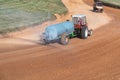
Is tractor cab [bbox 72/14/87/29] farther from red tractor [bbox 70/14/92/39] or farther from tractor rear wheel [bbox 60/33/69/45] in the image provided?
tractor rear wheel [bbox 60/33/69/45]

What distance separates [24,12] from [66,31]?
36.4 ft

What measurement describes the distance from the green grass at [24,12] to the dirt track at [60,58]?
1.54m

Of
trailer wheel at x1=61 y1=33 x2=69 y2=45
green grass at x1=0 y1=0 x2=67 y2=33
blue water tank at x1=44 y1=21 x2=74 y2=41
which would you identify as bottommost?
green grass at x1=0 y1=0 x2=67 y2=33

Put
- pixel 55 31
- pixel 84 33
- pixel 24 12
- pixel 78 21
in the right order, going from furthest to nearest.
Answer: pixel 24 12 < pixel 78 21 < pixel 84 33 < pixel 55 31

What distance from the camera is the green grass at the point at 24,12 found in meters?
32.7

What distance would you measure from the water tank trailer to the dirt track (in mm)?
486

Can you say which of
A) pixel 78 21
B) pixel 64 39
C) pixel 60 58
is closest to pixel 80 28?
pixel 78 21

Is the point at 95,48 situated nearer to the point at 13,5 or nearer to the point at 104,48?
the point at 104,48

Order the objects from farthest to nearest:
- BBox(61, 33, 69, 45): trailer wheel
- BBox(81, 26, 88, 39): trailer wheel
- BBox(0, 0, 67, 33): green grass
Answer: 1. BBox(0, 0, 67, 33): green grass
2. BBox(81, 26, 88, 39): trailer wheel
3. BBox(61, 33, 69, 45): trailer wheel

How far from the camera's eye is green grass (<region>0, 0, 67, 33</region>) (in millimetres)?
32688

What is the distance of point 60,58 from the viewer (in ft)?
78.5

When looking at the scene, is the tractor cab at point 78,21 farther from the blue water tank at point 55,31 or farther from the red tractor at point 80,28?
the blue water tank at point 55,31

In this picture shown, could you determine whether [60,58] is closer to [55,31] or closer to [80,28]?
[55,31]

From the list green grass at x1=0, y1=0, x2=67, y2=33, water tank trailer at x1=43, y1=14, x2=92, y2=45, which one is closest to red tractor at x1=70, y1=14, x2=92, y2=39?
water tank trailer at x1=43, y1=14, x2=92, y2=45
